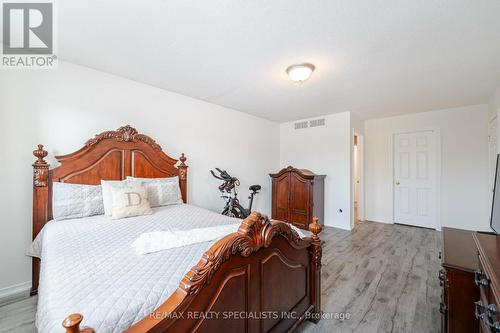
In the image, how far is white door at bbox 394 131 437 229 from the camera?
444 centimetres

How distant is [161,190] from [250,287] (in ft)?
6.51

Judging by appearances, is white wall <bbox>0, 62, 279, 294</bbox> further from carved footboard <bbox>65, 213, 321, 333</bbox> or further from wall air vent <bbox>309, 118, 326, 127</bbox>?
carved footboard <bbox>65, 213, 321, 333</bbox>

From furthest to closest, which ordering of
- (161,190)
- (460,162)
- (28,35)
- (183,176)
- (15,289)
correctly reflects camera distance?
(460,162), (183,176), (161,190), (15,289), (28,35)

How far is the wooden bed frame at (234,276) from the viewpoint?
0.91 m

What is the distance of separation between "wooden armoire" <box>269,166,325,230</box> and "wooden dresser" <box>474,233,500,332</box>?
9.47 ft

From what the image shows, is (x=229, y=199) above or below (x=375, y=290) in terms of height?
above

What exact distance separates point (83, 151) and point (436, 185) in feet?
19.7

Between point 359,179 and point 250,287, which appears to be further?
point 359,179

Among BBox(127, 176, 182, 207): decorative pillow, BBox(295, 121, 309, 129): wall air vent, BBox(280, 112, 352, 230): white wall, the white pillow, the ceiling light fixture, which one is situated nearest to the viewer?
the white pillow

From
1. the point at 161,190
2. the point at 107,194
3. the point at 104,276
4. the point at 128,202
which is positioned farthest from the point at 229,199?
A: the point at 104,276

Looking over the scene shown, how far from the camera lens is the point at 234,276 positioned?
44.9 inches

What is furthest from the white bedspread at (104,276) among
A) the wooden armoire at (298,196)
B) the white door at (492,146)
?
the white door at (492,146)

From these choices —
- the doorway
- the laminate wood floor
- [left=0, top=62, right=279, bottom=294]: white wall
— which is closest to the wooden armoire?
the laminate wood floor

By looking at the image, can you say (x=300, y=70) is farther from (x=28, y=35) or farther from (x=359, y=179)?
(x=359, y=179)
